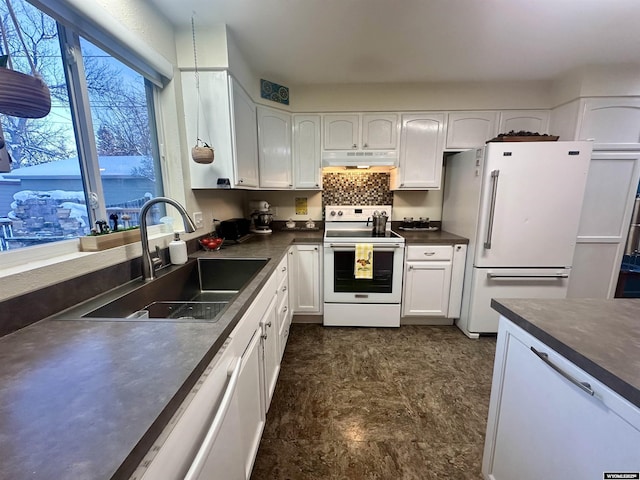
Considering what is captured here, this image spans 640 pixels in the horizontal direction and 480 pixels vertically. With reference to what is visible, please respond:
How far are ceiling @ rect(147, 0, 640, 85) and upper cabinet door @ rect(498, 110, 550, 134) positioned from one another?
300 millimetres

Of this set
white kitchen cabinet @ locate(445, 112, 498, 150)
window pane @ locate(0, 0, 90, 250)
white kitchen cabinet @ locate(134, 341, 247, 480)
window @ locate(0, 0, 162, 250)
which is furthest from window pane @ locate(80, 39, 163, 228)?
white kitchen cabinet @ locate(445, 112, 498, 150)

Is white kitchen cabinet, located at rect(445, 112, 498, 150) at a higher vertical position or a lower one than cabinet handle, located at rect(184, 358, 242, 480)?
higher

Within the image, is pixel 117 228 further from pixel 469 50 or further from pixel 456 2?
pixel 469 50

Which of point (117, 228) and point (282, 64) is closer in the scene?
point (117, 228)

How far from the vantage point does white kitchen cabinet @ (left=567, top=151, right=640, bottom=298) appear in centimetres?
224

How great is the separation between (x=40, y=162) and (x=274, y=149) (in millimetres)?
1721

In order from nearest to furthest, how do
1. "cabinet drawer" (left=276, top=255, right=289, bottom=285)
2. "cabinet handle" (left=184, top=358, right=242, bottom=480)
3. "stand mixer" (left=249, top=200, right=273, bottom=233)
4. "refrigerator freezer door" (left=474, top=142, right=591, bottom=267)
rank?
"cabinet handle" (left=184, top=358, right=242, bottom=480) < "cabinet drawer" (left=276, top=255, right=289, bottom=285) < "refrigerator freezer door" (left=474, top=142, right=591, bottom=267) < "stand mixer" (left=249, top=200, right=273, bottom=233)

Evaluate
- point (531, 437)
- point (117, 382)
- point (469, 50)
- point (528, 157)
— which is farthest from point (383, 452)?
point (469, 50)

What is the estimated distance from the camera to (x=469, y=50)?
1929 millimetres

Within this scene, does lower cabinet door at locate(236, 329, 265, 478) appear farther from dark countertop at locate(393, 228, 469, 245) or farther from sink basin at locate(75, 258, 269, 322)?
dark countertop at locate(393, 228, 469, 245)

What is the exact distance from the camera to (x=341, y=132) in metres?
2.58

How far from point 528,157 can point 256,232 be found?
2472mm

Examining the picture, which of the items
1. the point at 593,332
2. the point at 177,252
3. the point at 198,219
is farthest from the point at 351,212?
the point at 593,332

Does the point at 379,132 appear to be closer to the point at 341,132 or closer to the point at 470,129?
the point at 341,132
